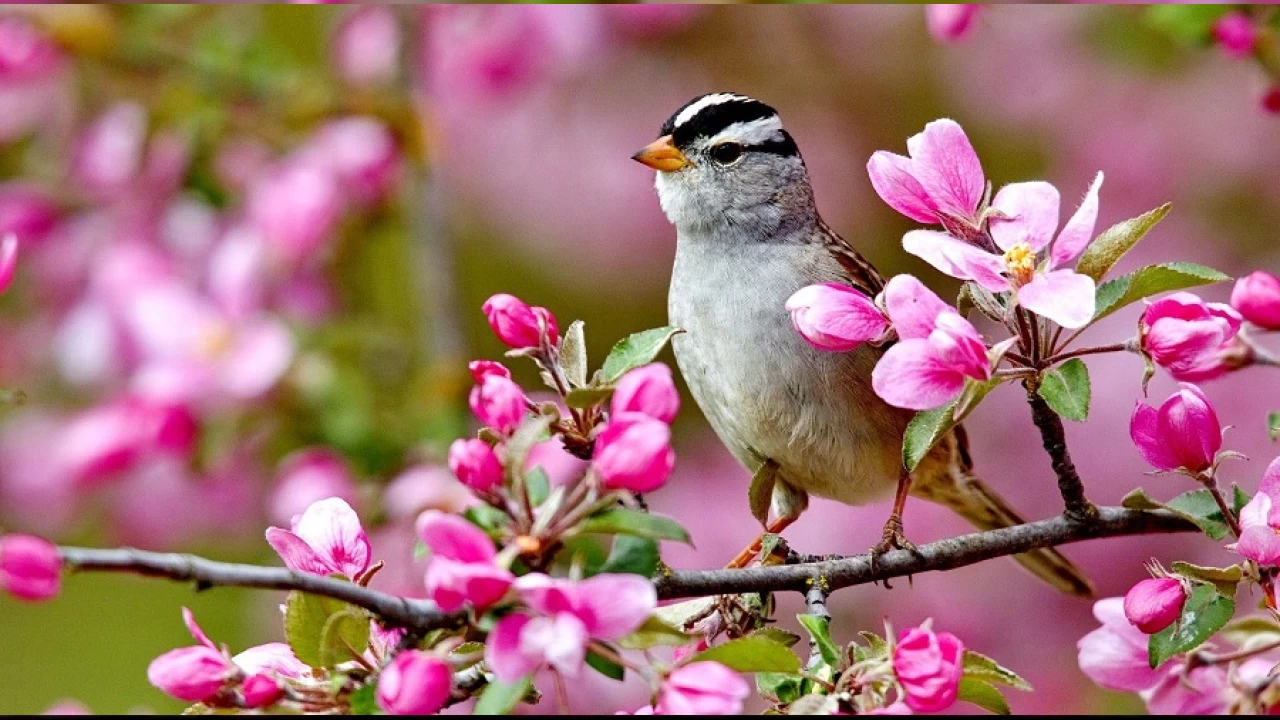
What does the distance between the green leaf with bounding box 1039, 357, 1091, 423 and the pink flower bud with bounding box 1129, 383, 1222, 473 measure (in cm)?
13

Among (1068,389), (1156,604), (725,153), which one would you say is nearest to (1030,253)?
(1068,389)

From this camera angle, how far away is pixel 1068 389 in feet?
4.25

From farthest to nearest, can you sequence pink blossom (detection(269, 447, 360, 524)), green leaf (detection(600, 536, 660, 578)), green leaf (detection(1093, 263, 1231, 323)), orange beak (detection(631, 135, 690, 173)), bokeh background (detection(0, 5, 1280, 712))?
bokeh background (detection(0, 5, 1280, 712)) < pink blossom (detection(269, 447, 360, 524)) < orange beak (detection(631, 135, 690, 173)) < green leaf (detection(1093, 263, 1231, 323)) < green leaf (detection(600, 536, 660, 578))

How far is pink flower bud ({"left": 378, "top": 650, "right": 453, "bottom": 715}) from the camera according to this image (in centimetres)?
111

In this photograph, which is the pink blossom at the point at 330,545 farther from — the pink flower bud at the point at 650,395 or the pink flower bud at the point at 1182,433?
the pink flower bud at the point at 1182,433

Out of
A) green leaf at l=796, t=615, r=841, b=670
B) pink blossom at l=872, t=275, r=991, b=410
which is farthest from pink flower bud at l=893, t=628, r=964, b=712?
pink blossom at l=872, t=275, r=991, b=410

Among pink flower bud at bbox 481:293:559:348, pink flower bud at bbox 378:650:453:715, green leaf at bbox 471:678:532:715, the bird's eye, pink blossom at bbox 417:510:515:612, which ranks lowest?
green leaf at bbox 471:678:532:715

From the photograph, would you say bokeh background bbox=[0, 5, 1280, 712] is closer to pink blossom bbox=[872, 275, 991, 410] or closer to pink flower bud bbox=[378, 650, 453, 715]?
pink blossom bbox=[872, 275, 991, 410]

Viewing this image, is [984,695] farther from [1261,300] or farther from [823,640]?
[1261,300]

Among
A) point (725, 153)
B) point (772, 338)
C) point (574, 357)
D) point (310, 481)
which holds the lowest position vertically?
point (574, 357)

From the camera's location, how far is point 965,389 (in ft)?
4.26

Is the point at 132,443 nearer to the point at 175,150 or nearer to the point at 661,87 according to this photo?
the point at 175,150

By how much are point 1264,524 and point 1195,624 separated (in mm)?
120

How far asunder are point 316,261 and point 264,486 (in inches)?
21.4
